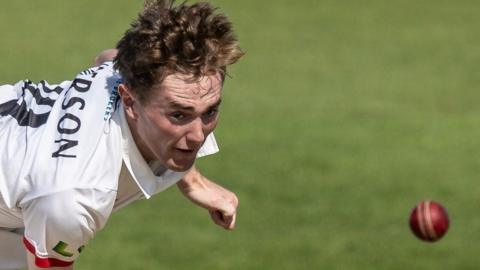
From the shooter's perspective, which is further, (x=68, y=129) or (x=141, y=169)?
(x=141, y=169)

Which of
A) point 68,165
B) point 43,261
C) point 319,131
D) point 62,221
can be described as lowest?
point 43,261

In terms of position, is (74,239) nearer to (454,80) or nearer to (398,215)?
(398,215)

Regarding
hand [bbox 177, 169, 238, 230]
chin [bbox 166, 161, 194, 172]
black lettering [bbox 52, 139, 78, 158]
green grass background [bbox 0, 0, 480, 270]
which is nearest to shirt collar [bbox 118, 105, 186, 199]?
chin [bbox 166, 161, 194, 172]

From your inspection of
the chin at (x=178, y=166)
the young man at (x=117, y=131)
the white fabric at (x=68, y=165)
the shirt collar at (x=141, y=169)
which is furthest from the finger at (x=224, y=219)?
the chin at (x=178, y=166)

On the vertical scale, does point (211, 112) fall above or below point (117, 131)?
above

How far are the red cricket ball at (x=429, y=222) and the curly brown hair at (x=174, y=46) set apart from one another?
2022 mm

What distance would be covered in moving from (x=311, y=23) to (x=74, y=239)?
399 inches

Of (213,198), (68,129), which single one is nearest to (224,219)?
(213,198)

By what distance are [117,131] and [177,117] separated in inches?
13.4

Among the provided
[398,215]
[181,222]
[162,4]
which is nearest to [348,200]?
[398,215]

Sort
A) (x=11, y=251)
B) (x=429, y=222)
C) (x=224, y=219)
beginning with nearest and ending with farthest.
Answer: (x=224, y=219) → (x=11, y=251) → (x=429, y=222)

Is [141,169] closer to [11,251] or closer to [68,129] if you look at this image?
[68,129]

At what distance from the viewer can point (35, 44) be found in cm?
1523

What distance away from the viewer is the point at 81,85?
687cm
